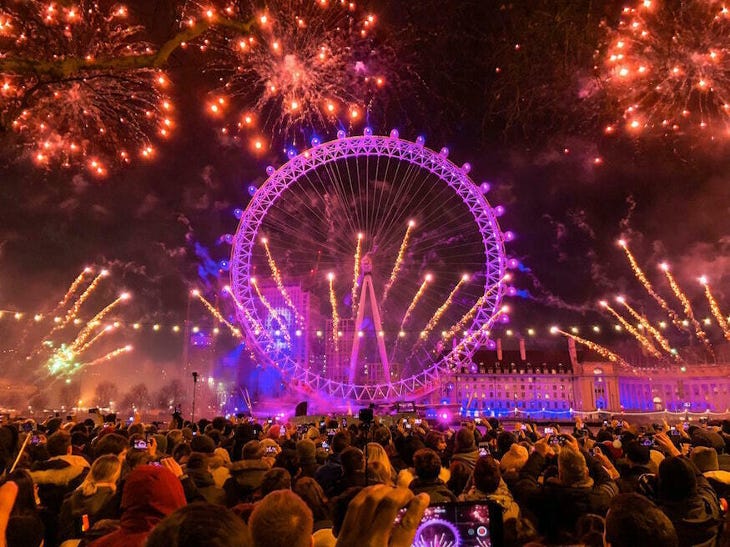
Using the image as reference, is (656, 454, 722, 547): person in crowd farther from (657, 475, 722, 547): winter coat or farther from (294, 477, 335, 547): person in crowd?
(294, 477, 335, 547): person in crowd

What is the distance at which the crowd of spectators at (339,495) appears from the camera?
2176 mm

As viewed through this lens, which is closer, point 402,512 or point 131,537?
point 402,512

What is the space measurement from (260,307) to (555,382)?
70.4 metres

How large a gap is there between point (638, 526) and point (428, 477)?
3.25 m

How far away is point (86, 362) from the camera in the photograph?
297 feet

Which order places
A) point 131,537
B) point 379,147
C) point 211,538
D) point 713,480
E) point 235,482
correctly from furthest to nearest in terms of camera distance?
point 379,147, point 235,482, point 713,480, point 131,537, point 211,538

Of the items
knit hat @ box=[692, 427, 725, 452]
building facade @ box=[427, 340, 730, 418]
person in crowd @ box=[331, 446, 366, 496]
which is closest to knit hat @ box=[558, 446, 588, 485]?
person in crowd @ box=[331, 446, 366, 496]

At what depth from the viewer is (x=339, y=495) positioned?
5320 millimetres

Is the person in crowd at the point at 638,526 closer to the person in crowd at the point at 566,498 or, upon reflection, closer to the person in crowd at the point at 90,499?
the person in crowd at the point at 566,498

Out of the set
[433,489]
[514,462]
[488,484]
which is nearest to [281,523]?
[433,489]

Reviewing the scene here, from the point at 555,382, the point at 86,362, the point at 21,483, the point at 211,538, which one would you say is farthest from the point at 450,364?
the point at 555,382

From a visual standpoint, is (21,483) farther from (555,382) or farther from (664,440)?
(555,382)

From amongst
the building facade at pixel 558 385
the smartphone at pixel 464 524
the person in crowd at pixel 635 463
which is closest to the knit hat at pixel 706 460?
the person in crowd at pixel 635 463

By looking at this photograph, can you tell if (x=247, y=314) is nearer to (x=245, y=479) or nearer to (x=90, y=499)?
(x=245, y=479)
